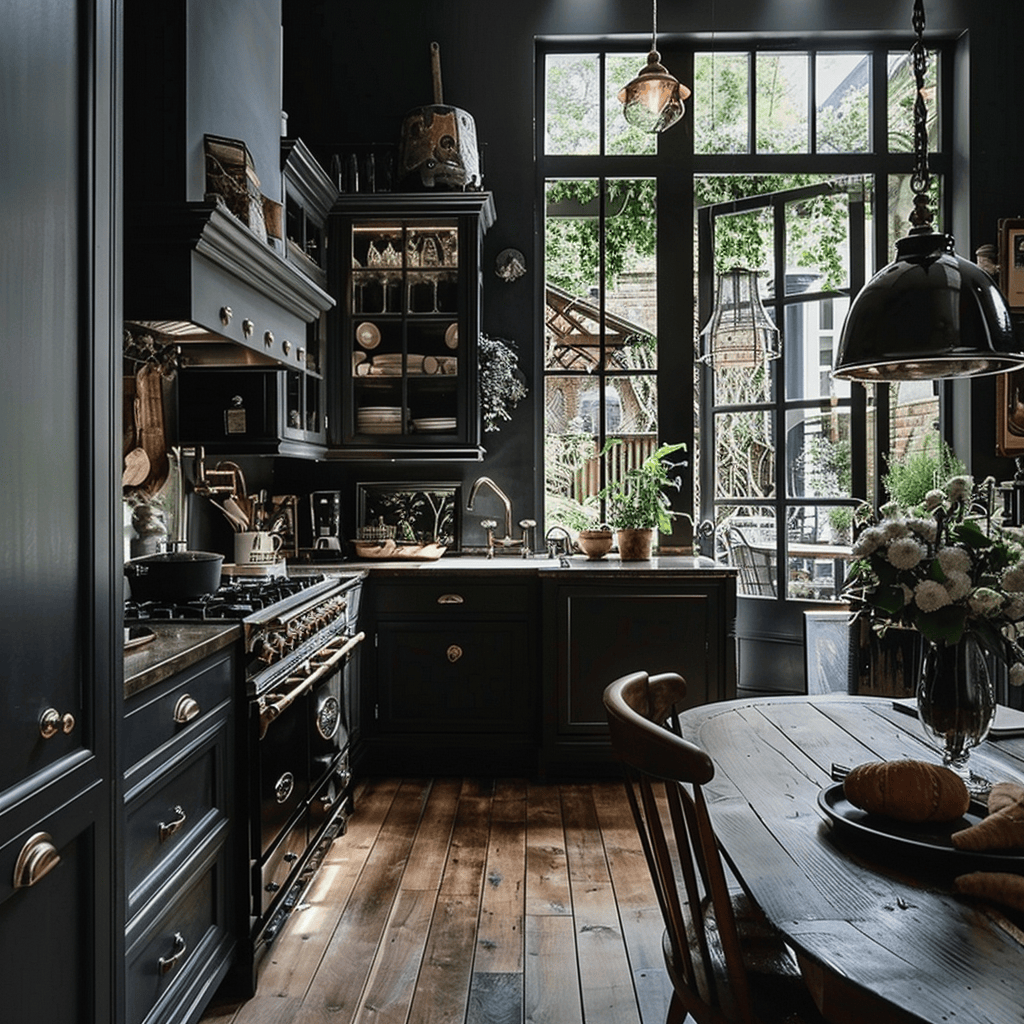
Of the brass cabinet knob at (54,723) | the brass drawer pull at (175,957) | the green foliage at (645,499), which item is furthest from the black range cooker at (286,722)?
the green foliage at (645,499)

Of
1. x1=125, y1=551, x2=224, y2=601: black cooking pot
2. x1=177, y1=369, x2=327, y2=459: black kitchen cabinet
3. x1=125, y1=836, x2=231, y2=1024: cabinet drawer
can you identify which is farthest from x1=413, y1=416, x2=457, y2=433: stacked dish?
x1=125, y1=836, x2=231, y2=1024: cabinet drawer

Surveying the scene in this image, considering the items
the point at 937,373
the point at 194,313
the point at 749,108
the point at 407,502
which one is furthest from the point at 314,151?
the point at 937,373

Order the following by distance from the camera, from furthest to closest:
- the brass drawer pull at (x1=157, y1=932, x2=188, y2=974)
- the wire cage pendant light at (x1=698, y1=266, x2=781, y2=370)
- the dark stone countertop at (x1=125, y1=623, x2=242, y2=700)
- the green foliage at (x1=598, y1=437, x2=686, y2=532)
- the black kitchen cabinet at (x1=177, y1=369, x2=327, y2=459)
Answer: the green foliage at (x1=598, y1=437, x2=686, y2=532)
the wire cage pendant light at (x1=698, y1=266, x2=781, y2=370)
the black kitchen cabinet at (x1=177, y1=369, x2=327, y2=459)
the brass drawer pull at (x1=157, y1=932, x2=188, y2=974)
the dark stone countertop at (x1=125, y1=623, x2=242, y2=700)

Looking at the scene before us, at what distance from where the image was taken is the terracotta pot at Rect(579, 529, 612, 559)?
434 cm

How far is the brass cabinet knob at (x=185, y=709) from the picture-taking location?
196 centimetres

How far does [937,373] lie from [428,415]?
8.80 ft

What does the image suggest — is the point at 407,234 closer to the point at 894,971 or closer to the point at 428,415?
the point at 428,415

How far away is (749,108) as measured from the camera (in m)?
4.71

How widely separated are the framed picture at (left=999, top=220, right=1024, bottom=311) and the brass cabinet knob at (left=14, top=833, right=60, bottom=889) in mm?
4680

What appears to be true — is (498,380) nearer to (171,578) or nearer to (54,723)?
(171,578)

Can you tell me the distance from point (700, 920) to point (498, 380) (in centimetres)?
328

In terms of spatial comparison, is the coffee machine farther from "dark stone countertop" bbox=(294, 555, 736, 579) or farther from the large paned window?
the large paned window

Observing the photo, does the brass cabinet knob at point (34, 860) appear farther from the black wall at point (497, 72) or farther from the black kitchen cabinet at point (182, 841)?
the black wall at point (497, 72)

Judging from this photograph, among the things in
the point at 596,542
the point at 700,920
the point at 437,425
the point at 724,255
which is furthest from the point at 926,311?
the point at 724,255
